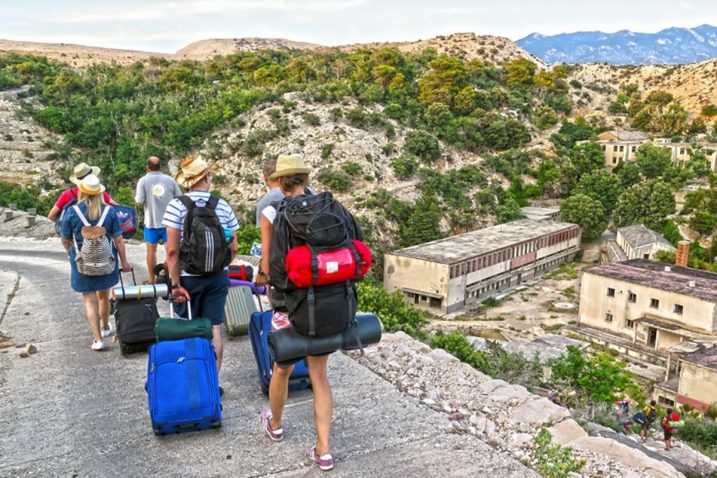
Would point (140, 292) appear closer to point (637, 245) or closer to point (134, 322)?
point (134, 322)

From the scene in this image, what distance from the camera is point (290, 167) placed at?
153 inches

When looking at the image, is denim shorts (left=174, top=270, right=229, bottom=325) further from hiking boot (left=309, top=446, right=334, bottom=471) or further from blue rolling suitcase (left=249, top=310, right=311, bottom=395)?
hiking boot (left=309, top=446, right=334, bottom=471)

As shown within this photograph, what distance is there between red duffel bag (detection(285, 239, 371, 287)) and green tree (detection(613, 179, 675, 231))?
40661 mm

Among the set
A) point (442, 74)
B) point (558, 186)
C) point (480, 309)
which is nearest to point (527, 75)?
point (442, 74)

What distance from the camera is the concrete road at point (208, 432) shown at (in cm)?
408

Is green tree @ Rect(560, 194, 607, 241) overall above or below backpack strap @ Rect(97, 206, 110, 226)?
below

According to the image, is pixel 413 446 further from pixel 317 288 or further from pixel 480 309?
pixel 480 309

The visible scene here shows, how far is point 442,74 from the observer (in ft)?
175

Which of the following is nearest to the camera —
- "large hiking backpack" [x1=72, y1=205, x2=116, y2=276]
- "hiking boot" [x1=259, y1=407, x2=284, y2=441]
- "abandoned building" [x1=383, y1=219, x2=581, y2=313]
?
"hiking boot" [x1=259, y1=407, x2=284, y2=441]

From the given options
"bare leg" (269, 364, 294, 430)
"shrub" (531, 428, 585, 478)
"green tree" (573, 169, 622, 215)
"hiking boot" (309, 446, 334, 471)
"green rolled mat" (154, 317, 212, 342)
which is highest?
"green rolled mat" (154, 317, 212, 342)

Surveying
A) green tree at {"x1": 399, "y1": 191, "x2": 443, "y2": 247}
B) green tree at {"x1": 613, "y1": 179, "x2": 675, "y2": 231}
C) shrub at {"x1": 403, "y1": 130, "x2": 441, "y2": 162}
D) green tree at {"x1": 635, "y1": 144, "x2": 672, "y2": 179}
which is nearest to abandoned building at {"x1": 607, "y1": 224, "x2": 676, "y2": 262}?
green tree at {"x1": 613, "y1": 179, "x2": 675, "y2": 231}

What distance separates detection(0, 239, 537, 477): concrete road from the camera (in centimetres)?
408

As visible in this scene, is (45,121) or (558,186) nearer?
(45,121)

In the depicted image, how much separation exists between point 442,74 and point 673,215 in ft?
73.8
